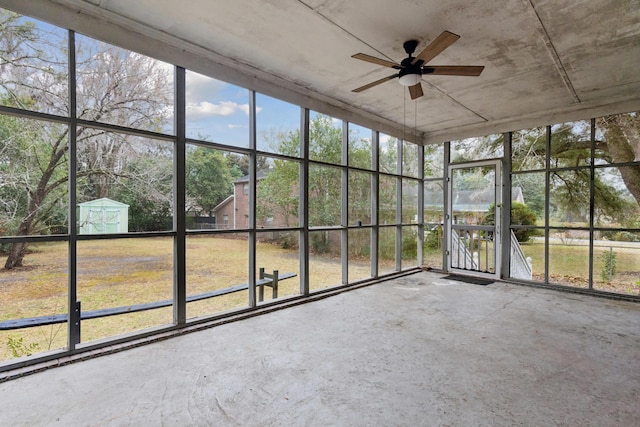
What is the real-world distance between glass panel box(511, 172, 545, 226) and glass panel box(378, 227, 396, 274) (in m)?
2.47

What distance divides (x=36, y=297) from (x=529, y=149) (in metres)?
7.77

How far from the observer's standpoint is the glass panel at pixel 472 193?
6.43 metres

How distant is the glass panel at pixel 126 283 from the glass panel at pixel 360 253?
323 cm

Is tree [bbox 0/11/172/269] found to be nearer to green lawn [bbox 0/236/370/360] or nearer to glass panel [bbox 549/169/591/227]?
green lawn [bbox 0/236/370/360]

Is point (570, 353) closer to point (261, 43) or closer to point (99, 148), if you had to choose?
point (261, 43)

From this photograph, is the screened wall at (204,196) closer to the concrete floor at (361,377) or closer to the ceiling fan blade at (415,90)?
the concrete floor at (361,377)

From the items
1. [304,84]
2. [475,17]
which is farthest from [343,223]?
[475,17]

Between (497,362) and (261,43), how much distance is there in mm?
4044

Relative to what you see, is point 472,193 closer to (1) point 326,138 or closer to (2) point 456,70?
(1) point 326,138

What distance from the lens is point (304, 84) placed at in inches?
179

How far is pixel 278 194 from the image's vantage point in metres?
4.84

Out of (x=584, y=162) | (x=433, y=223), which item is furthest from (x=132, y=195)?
(x=584, y=162)

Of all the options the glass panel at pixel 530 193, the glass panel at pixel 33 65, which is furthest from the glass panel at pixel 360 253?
the glass panel at pixel 33 65

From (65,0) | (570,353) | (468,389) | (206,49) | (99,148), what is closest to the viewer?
(468,389)
